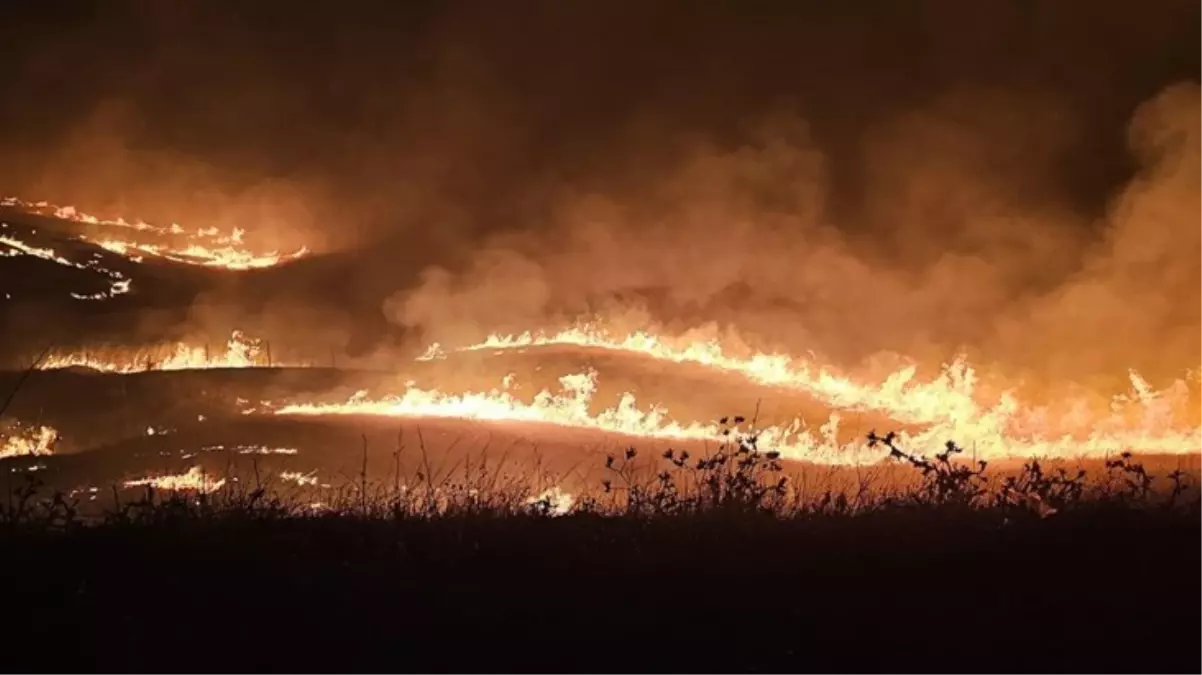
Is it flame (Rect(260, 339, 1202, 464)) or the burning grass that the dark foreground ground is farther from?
flame (Rect(260, 339, 1202, 464))

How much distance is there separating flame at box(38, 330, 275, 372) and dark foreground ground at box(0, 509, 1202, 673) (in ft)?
136

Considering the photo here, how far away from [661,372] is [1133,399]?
15.9 metres

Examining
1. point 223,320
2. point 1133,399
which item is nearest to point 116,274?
point 223,320

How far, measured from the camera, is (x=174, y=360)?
4897cm

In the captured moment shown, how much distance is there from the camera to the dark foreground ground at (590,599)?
6293 millimetres

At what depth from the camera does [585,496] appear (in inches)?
448

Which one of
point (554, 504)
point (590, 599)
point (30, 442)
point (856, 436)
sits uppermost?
point (856, 436)

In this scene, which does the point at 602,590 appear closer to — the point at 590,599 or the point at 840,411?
the point at 590,599

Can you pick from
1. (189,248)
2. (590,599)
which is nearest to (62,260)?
(189,248)

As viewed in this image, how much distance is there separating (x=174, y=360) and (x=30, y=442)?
940 centimetres

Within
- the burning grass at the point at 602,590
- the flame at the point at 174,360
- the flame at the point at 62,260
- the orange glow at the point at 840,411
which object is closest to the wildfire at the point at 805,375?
the orange glow at the point at 840,411

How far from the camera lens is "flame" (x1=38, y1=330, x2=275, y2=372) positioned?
4759 centimetres

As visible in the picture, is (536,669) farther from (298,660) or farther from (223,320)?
(223,320)

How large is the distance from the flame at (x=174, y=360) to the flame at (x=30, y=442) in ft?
19.7
